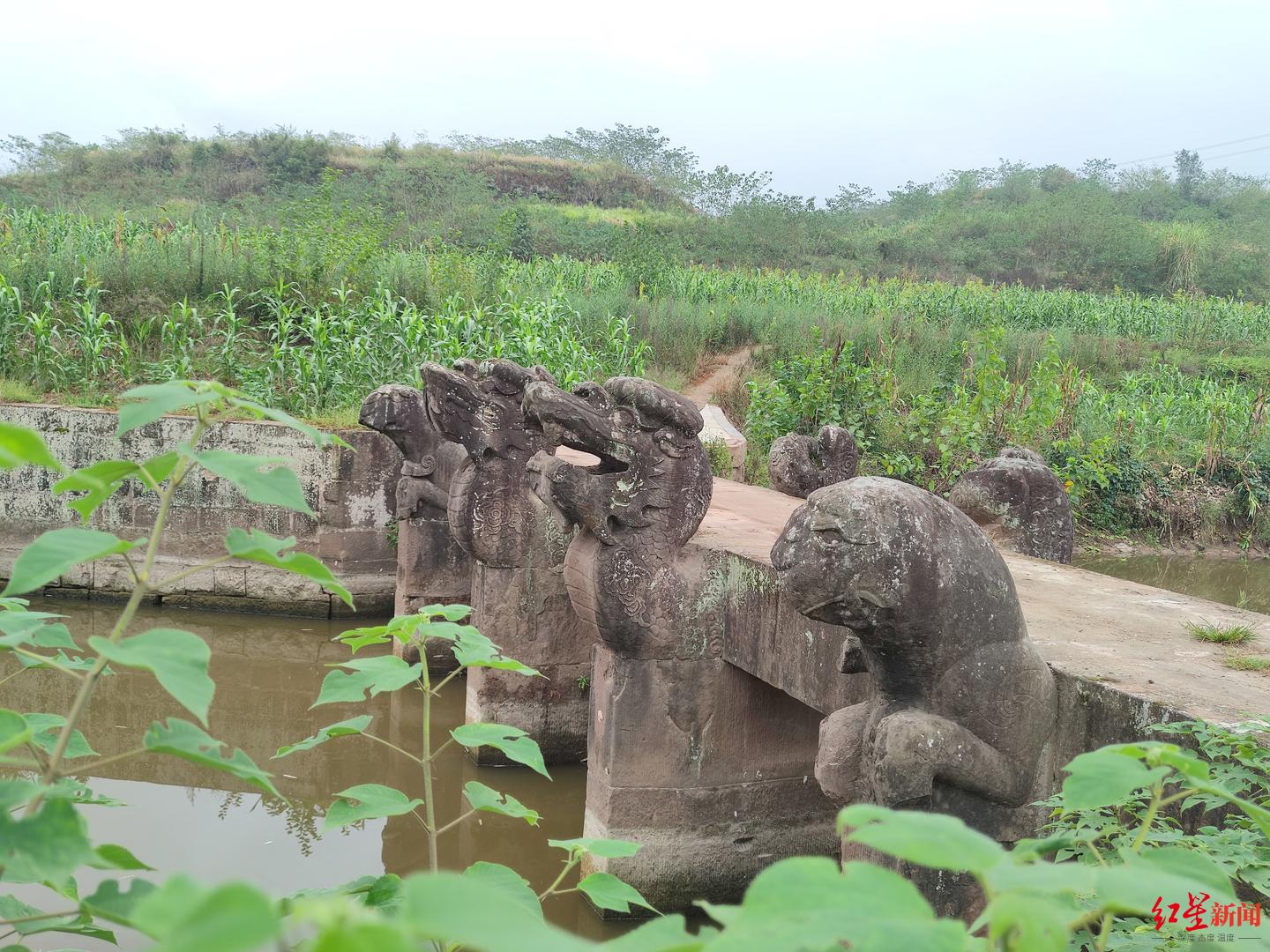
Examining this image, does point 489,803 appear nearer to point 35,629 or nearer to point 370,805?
point 370,805

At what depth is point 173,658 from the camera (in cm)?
83

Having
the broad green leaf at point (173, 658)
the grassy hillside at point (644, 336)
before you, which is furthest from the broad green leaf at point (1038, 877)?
the grassy hillside at point (644, 336)

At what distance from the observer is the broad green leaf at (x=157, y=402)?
2.87 ft

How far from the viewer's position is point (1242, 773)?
1.81 metres

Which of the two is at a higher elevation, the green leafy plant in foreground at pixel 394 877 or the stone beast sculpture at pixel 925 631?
the green leafy plant in foreground at pixel 394 877

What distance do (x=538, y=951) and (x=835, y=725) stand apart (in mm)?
2153

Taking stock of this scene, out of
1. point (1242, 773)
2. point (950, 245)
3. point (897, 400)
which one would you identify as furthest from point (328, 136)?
point (1242, 773)

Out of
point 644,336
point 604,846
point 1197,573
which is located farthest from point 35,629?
point 644,336

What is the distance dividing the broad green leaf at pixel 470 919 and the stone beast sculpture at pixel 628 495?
310 cm

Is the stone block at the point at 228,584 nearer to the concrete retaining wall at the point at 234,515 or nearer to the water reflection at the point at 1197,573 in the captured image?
the concrete retaining wall at the point at 234,515

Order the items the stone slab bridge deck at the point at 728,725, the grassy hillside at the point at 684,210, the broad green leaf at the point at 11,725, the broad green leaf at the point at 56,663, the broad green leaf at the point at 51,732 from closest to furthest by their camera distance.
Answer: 1. the broad green leaf at the point at 11,725
2. the broad green leaf at the point at 56,663
3. the broad green leaf at the point at 51,732
4. the stone slab bridge deck at the point at 728,725
5. the grassy hillside at the point at 684,210

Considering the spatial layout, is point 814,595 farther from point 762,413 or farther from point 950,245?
point 950,245

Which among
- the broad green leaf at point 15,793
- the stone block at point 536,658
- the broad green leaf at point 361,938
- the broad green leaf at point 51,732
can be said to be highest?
the broad green leaf at point 361,938

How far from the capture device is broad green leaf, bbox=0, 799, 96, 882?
775 millimetres
